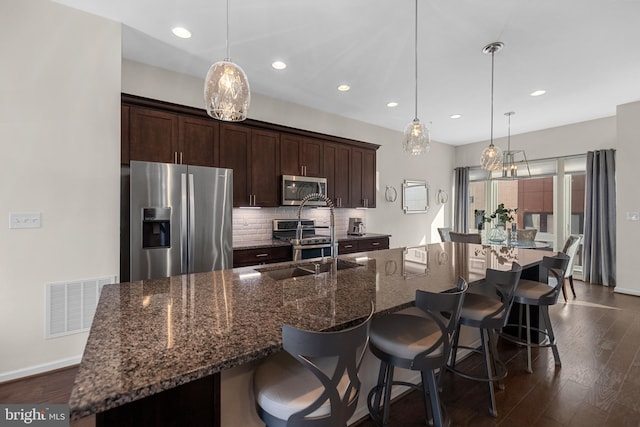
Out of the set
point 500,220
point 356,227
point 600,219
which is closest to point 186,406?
point 356,227

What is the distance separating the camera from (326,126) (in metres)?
5.01

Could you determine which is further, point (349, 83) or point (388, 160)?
point (388, 160)

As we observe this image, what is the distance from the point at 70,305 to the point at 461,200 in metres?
7.31

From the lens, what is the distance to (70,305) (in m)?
2.49

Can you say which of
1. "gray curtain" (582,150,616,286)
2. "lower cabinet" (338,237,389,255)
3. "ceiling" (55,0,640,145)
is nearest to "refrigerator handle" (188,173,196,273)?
"ceiling" (55,0,640,145)

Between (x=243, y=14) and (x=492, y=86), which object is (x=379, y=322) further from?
(x=492, y=86)

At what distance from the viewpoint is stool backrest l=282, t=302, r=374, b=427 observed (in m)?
0.91

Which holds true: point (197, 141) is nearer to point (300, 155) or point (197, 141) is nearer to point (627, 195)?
point (300, 155)

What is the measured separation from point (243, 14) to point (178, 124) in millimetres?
1363

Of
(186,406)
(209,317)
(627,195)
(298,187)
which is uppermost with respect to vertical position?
(298,187)

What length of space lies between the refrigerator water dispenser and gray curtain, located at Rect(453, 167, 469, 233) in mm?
6385

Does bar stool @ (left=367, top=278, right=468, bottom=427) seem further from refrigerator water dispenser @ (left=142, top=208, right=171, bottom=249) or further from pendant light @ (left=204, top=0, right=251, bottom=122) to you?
refrigerator water dispenser @ (left=142, top=208, right=171, bottom=249)

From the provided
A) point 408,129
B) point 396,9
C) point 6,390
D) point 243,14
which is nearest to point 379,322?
point 408,129

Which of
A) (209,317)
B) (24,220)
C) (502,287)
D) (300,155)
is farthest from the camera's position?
(300,155)
